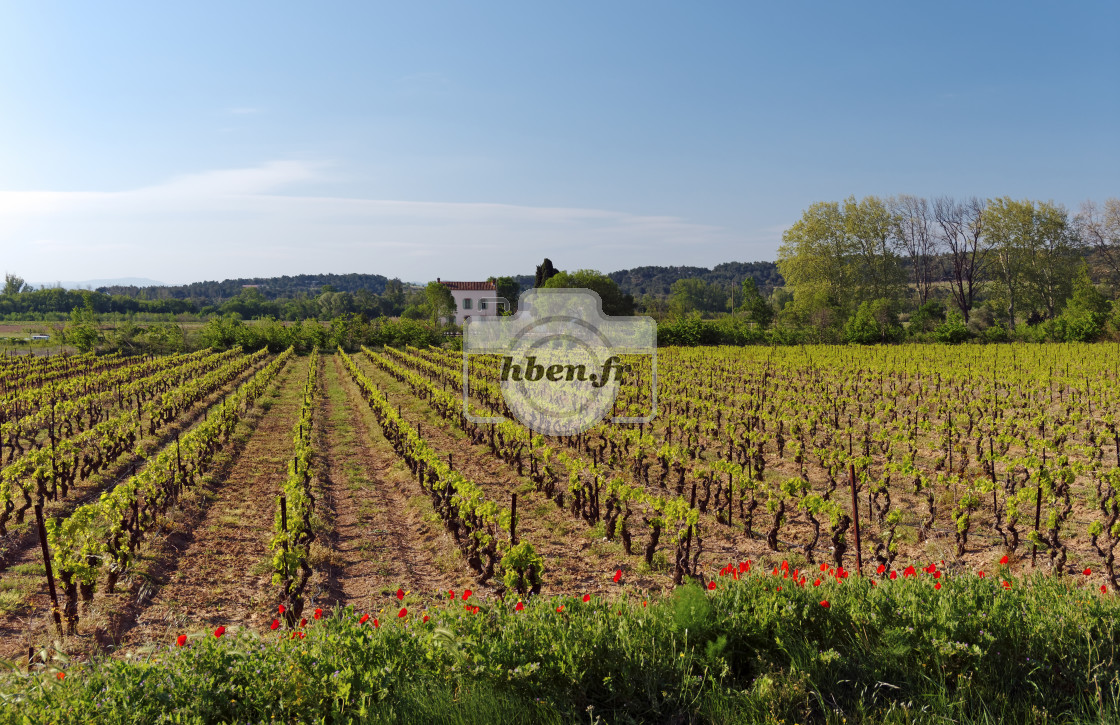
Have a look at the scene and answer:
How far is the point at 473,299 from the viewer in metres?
74.6

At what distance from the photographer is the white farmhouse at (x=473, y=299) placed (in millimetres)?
72312

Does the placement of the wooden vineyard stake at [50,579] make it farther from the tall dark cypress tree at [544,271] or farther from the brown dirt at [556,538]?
the tall dark cypress tree at [544,271]

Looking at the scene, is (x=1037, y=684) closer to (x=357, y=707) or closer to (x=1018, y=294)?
(x=357, y=707)

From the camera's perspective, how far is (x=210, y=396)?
23.5 metres

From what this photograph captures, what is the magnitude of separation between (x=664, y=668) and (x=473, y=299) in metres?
72.7

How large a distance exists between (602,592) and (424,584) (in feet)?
7.24

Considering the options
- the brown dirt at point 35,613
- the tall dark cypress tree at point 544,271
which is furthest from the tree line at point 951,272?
the brown dirt at point 35,613

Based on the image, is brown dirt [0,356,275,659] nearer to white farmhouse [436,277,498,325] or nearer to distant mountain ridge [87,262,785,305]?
white farmhouse [436,277,498,325]

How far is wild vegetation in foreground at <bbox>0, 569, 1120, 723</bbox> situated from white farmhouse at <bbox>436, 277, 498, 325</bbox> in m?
67.2

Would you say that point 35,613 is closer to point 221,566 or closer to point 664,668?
point 221,566

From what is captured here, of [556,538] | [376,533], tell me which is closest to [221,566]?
[376,533]

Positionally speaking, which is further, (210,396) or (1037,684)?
(210,396)

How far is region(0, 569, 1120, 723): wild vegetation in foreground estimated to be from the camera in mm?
3137

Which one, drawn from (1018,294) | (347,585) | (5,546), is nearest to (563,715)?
(347,585)
